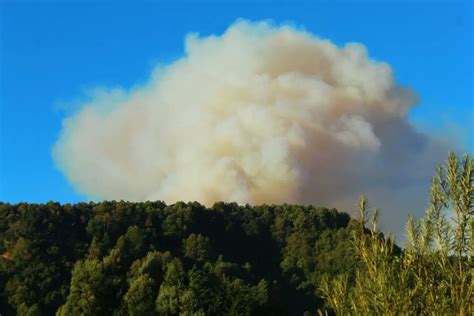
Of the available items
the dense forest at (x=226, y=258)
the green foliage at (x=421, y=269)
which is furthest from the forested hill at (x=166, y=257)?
the green foliage at (x=421, y=269)

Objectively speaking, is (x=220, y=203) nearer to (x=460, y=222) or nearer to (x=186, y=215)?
(x=186, y=215)

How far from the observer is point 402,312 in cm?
1435

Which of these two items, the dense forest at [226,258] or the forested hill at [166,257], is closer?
the dense forest at [226,258]

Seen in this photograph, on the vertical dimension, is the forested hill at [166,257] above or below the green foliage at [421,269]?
above

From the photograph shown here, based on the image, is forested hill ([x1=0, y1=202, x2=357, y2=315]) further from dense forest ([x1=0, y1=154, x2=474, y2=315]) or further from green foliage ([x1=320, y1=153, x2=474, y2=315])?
green foliage ([x1=320, y1=153, x2=474, y2=315])

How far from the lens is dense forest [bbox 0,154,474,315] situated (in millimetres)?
15195

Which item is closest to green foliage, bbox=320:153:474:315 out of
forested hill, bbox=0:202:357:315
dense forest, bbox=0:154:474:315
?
dense forest, bbox=0:154:474:315

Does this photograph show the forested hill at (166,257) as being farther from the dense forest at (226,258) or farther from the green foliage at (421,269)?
the green foliage at (421,269)

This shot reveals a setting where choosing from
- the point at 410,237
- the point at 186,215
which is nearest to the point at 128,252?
the point at 186,215

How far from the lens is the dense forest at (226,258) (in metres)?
15.2

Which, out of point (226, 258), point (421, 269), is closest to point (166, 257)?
point (226, 258)

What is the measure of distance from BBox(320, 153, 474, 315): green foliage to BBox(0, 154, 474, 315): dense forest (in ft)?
0.09

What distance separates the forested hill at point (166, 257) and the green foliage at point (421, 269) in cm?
5936

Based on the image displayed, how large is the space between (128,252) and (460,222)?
117 m
